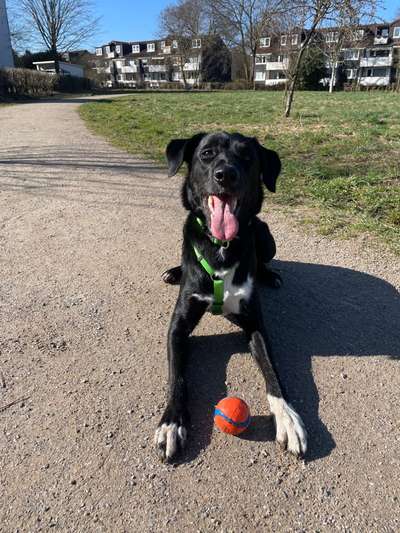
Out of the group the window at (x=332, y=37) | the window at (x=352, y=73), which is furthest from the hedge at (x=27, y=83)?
the window at (x=352, y=73)

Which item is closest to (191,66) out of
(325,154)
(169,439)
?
(325,154)

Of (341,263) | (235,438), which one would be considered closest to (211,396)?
(235,438)

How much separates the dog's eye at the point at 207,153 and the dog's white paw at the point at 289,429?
1.79m

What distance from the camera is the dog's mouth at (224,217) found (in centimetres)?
278

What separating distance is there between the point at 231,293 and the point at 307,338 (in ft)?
2.18

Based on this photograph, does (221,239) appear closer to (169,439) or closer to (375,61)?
(169,439)

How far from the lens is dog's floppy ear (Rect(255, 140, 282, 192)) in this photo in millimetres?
3219

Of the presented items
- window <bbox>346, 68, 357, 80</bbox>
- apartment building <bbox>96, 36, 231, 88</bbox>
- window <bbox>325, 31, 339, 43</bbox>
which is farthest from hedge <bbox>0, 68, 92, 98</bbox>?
window <bbox>346, 68, 357, 80</bbox>

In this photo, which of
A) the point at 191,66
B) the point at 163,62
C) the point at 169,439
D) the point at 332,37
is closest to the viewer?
the point at 169,439

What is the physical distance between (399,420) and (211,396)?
41.0 inches

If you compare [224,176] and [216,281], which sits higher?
[224,176]

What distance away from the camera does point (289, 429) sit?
2078 mm

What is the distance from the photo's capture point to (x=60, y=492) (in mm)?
1812

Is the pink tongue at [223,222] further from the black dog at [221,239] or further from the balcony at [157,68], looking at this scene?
the balcony at [157,68]
